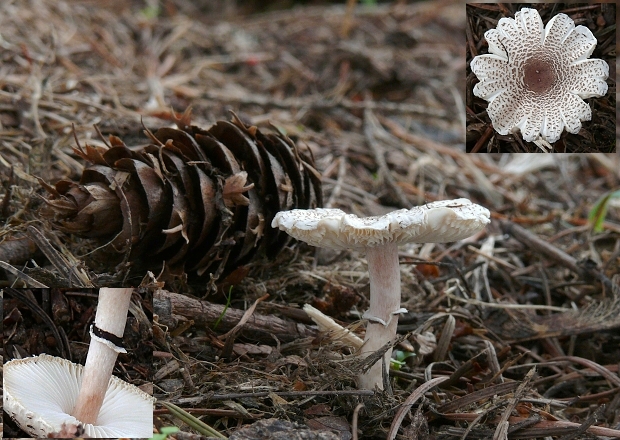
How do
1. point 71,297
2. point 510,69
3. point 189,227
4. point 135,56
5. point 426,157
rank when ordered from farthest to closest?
point 135,56, point 426,157, point 510,69, point 189,227, point 71,297

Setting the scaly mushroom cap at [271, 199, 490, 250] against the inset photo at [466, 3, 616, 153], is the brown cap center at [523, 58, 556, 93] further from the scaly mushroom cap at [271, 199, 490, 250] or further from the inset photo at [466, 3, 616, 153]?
the scaly mushroom cap at [271, 199, 490, 250]

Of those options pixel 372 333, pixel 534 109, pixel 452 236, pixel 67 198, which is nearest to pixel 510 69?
pixel 534 109

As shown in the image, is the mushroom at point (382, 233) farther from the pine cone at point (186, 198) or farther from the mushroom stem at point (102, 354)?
the mushroom stem at point (102, 354)

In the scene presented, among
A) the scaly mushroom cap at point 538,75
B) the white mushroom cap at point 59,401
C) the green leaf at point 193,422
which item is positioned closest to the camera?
the white mushroom cap at point 59,401

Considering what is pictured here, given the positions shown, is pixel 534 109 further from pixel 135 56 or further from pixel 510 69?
pixel 135 56

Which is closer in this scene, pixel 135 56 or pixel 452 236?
pixel 452 236

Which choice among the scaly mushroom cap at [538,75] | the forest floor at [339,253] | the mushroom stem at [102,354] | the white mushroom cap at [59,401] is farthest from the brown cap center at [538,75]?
the white mushroom cap at [59,401]
